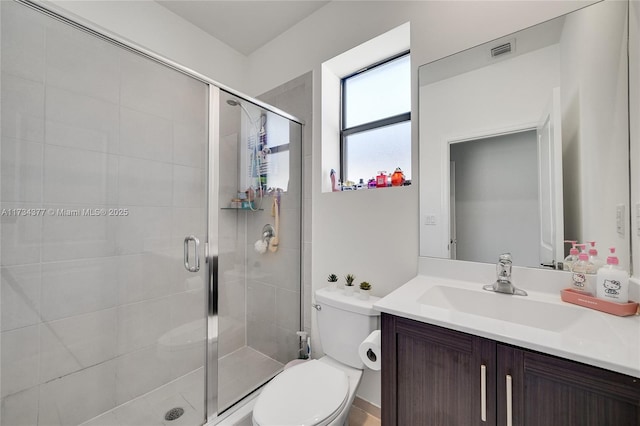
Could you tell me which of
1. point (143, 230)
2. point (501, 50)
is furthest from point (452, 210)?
point (143, 230)

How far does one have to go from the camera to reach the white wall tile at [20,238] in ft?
3.55

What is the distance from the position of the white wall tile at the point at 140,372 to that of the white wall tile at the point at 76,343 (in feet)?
0.33

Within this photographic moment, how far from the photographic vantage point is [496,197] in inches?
46.9

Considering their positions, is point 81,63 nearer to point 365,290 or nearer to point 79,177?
point 79,177

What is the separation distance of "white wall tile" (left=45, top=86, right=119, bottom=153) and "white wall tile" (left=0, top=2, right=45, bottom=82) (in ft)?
0.32

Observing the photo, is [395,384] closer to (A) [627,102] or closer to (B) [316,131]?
(A) [627,102]

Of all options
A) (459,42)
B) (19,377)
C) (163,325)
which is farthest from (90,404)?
(459,42)

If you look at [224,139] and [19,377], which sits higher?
[224,139]

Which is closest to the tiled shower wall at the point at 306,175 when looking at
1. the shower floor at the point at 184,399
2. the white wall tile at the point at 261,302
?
the white wall tile at the point at 261,302

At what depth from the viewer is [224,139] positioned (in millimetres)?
1547

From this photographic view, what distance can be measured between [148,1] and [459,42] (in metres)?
1.93

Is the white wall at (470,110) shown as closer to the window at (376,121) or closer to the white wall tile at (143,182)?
the window at (376,121)

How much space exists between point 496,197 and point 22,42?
2136 millimetres

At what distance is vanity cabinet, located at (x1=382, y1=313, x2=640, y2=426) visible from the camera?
611 mm
